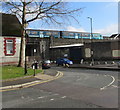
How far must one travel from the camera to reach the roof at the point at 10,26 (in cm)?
2111

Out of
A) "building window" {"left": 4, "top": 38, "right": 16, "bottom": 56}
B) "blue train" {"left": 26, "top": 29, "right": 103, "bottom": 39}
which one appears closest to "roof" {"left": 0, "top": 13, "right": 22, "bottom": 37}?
"building window" {"left": 4, "top": 38, "right": 16, "bottom": 56}

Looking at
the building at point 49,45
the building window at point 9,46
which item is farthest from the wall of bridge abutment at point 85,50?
the building window at point 9,46

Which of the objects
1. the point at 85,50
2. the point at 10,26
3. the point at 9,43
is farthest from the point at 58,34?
the point at 9,43

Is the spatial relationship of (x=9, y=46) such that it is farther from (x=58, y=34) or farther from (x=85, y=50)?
(x=58, y=34)

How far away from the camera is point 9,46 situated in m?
20.6

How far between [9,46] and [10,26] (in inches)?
139

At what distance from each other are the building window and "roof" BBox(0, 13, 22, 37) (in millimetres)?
864

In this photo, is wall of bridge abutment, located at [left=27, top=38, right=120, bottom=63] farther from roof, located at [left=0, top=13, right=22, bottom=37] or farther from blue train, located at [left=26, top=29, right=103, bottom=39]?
roof, located at [left=0, top=13, right=22, bottom=37]

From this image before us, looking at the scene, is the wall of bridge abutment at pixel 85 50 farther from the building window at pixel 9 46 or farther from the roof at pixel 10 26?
the building window at pixel 9 46

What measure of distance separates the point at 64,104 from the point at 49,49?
1930 inches

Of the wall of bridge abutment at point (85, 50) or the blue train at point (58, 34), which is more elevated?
the blue train at point (58, 34)

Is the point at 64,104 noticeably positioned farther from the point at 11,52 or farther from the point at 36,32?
the point at 36,32

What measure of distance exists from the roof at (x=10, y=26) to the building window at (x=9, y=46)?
0.86 m

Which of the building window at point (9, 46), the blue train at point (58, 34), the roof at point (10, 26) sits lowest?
the building window at point (9, 46)
